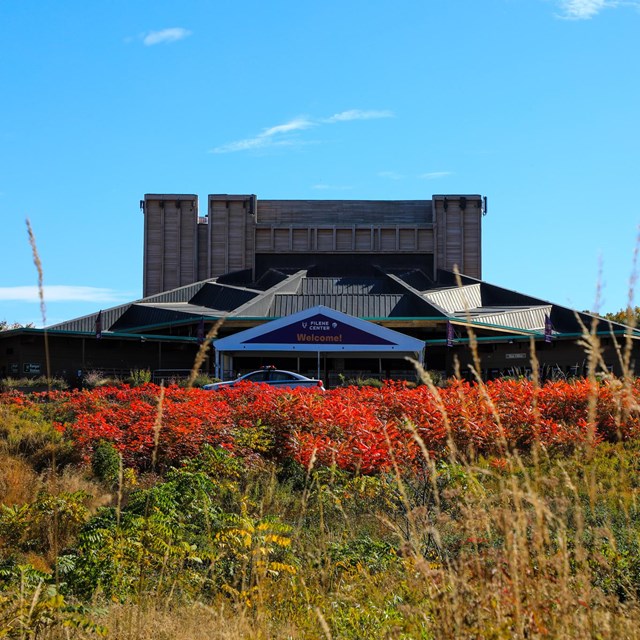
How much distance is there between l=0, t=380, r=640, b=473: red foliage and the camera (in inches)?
456

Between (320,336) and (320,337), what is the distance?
0.16 feet

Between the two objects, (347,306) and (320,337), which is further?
(347,306)

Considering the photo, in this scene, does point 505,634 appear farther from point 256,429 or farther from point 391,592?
point 256,429

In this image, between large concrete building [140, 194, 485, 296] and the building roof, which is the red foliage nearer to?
the building roof

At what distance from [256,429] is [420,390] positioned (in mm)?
3428

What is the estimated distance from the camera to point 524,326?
42156 mm

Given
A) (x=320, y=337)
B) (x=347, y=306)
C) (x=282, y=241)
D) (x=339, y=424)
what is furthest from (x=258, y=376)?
(x=282, y=241)

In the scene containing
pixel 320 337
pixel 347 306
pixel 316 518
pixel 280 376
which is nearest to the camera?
pixel 316 518

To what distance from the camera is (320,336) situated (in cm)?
3397

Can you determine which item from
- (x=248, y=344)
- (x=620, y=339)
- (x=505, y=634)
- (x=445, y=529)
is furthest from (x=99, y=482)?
(x=620, y=339)

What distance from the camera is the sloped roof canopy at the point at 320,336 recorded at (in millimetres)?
33062

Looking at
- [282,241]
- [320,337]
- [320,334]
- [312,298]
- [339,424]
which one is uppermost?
[282,241]

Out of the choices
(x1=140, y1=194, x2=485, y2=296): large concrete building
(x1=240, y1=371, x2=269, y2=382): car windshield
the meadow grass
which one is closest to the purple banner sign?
(x1=240, y1=371, x2=269, y2=382): car windshield

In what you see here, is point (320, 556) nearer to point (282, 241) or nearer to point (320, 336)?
point (320, 336)
